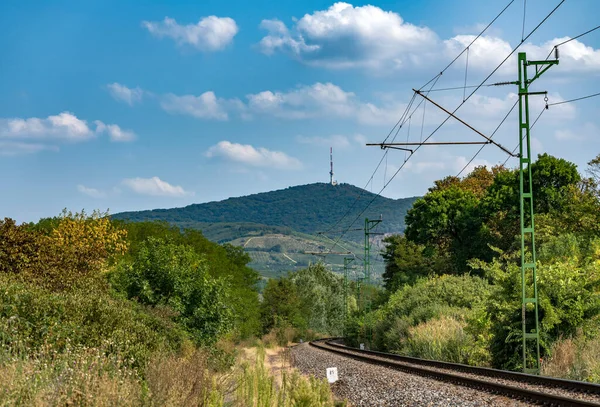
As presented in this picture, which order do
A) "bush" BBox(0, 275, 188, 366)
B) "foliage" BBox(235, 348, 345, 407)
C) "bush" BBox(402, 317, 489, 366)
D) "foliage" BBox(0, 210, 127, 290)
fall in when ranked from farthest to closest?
"foliage" BBox(0, 210, 127, 290)
"bush" BBox(402, 317, 489, 366)
"bush" BBox(0, 275, 188, 366)
"foliage" BBox(235, 348, 345, 407)

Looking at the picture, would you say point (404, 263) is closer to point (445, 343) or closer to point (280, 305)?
point (280, 305)

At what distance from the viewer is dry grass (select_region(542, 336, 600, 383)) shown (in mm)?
17547

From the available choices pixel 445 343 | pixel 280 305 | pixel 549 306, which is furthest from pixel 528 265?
pixel 280 305

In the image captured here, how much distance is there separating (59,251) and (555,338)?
26080 mm

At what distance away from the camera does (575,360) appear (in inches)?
740

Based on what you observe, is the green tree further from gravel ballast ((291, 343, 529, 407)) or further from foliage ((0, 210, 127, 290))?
gravel ballast ((291, 343, 529, 407))

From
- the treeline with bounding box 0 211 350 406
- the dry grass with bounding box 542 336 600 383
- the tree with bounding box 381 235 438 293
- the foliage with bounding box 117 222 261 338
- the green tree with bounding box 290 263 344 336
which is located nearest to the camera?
the treeline with bounding box 0 211 350 406

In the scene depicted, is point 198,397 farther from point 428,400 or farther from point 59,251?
point 59,251

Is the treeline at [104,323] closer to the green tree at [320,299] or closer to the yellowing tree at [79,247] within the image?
the yellowing tree at [79,247]

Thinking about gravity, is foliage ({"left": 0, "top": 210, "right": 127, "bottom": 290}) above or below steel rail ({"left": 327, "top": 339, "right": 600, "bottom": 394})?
above

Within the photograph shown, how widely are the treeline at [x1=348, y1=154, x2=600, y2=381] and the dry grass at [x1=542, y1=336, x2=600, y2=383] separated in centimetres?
3

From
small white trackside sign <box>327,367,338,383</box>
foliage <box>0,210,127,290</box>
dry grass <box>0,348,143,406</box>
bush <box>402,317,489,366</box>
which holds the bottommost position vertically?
bush <box>402,317,489,366</box>

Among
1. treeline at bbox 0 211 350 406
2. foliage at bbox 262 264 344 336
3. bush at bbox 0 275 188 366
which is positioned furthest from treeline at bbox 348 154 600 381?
foliage at bbox 262 264 344 336

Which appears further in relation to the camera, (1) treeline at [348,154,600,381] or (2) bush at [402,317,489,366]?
(2) bush at [402,317,489,366]
